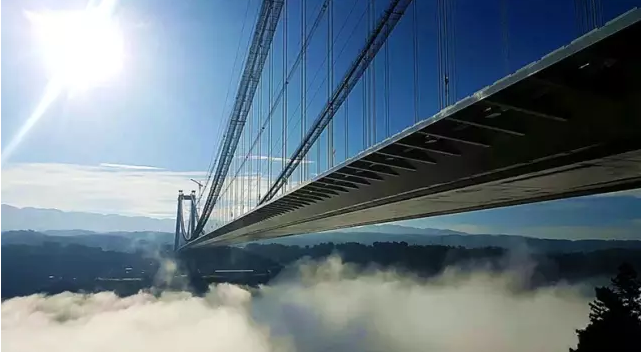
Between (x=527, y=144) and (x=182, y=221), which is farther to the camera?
(x=182, y=221)

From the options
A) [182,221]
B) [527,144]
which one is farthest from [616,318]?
[182,221]

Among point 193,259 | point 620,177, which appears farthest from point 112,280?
point 620,177

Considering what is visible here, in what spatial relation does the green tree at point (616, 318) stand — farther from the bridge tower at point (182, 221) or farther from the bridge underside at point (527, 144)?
the bridge tower at point (182, 221)

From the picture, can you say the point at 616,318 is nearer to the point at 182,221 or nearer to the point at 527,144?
the point at 527,144

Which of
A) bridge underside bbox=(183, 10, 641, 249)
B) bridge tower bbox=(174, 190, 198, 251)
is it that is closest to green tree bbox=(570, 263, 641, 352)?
bridge underside bbox=(183, 10, 641, 249)

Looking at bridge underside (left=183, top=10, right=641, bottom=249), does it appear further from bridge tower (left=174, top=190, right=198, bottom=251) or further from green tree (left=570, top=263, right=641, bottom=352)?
bridge tower (left=174, top=190, right=198, bottom=251)

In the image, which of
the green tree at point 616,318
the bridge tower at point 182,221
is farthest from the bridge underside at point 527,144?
the bridge tower at point 182,221

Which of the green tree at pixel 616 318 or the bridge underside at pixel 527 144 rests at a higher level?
the bridge underside at pixel 527 144
